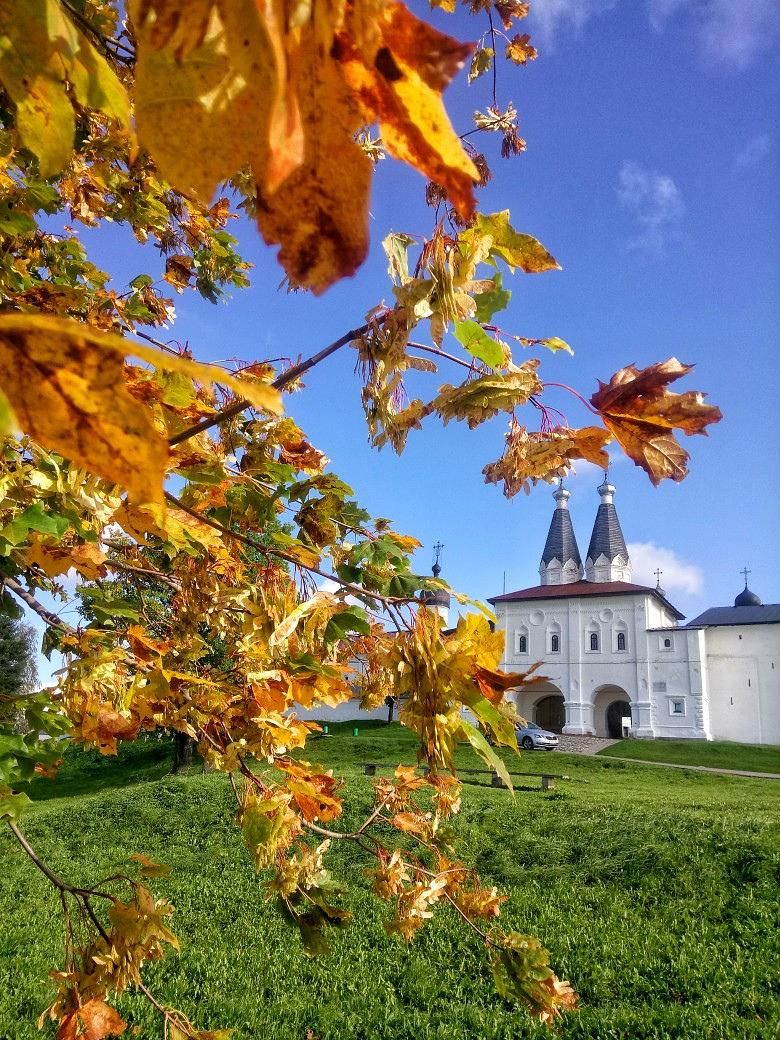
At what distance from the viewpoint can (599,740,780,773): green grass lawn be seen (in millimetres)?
20688

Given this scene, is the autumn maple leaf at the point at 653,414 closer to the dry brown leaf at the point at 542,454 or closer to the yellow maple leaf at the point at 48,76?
the dry brown leaf at the point at 542,454

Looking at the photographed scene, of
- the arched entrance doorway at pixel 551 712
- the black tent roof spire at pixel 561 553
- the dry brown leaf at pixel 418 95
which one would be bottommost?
the dry brown leaf at pixel 418 95

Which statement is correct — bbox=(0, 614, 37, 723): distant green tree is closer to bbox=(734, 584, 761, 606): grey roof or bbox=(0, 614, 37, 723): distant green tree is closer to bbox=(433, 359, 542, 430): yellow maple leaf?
bbox=(433, 359, 542, 430): yellow maple leaf

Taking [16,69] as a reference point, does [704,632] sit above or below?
above

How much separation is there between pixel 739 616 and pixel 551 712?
9.76 metres

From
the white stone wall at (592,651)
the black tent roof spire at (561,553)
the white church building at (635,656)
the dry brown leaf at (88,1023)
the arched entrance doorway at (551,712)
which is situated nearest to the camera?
the dry brown leaf at (88,1023)

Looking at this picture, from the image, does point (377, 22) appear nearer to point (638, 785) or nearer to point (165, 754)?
point (638, 785)

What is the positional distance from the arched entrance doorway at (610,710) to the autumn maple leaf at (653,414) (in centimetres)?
3235

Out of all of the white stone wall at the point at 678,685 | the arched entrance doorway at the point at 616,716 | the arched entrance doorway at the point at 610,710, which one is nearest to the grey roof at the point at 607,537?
the white stone wall at the point at 678,685

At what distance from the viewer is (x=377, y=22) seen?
0.32 m

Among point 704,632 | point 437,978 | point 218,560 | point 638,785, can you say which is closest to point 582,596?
point 704,632

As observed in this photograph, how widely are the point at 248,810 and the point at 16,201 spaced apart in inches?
59.5

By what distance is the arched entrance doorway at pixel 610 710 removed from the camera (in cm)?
3094

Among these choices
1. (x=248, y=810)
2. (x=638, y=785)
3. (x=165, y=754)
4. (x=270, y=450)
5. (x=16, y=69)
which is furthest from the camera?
(x=165, y=754)
